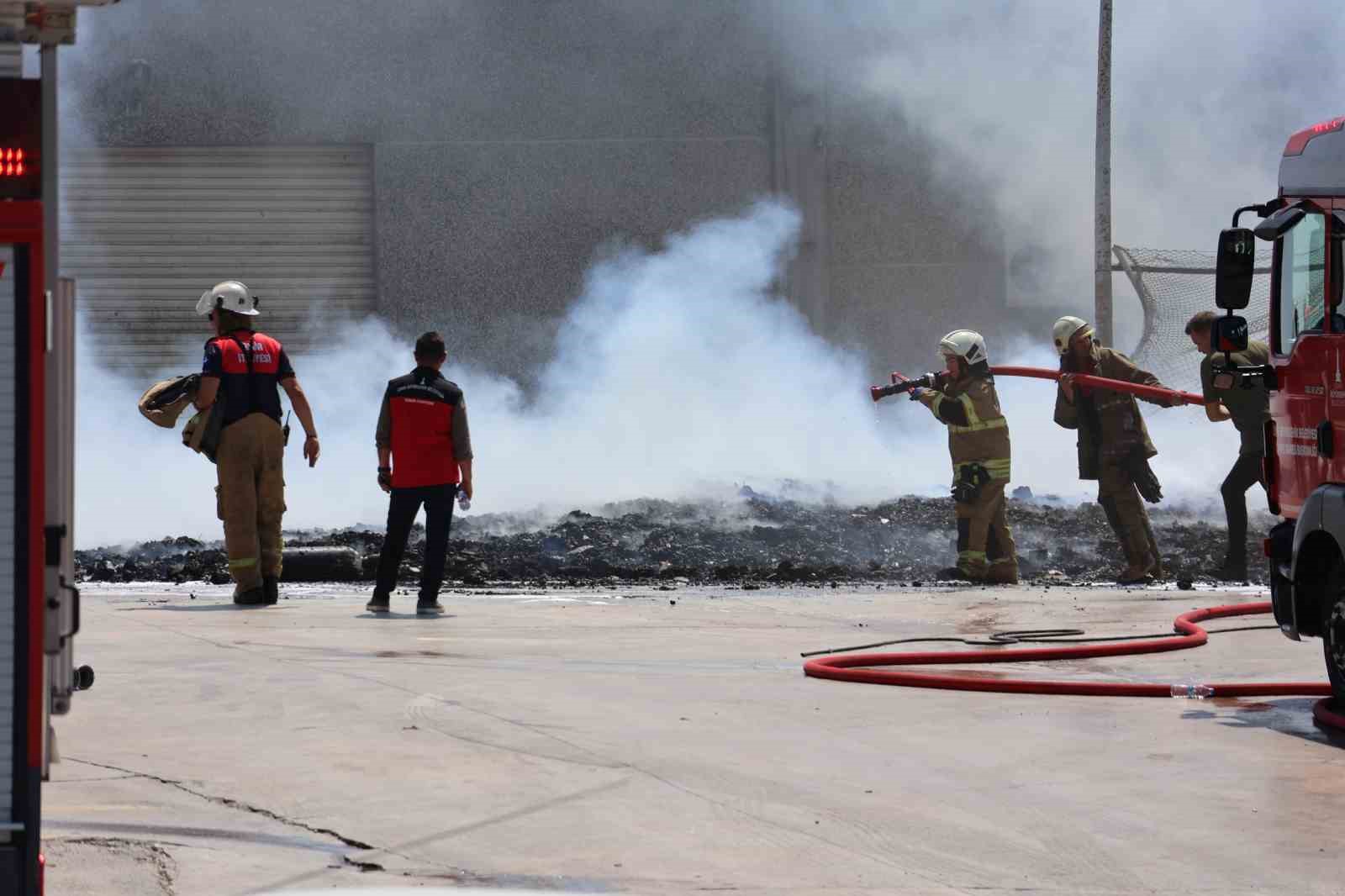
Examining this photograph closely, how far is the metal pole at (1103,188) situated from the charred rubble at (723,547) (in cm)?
367

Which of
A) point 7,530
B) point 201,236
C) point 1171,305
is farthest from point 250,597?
point 201,236

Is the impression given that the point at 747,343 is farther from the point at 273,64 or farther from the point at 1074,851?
the point at 1074,851

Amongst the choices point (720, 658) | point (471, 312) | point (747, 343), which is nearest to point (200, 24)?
point (471, 312)

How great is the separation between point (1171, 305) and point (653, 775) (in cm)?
1372

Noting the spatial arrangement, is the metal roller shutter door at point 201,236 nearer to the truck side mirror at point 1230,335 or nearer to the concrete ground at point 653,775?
the concrete ground at point 653,775

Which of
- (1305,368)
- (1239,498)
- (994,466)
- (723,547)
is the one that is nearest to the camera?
(1305,368)

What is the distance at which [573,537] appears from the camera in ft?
43.7

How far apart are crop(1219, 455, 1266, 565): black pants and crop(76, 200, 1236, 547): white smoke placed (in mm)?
4031

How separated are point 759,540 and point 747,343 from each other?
506 centimetres

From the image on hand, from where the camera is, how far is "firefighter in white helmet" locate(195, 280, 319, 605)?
962cm

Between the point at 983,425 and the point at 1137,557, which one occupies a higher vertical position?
the point at 983,425

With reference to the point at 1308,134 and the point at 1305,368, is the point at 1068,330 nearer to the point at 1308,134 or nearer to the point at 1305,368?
the point at 1308,134

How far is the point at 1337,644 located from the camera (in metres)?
6.17

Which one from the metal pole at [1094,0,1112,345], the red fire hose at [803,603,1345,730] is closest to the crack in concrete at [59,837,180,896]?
the red fire hose at [803,603,1345,730]
